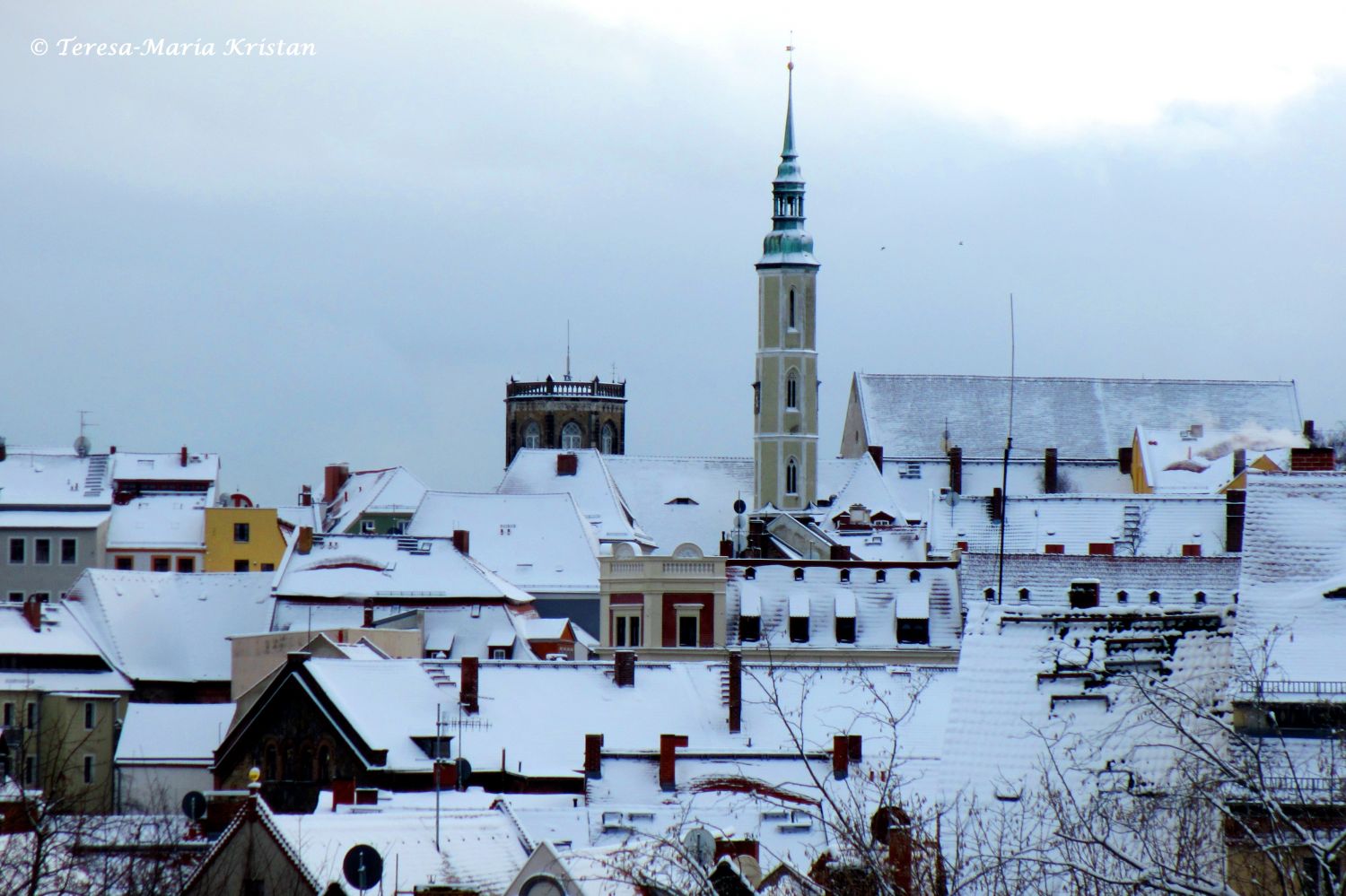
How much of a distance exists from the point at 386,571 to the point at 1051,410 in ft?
139

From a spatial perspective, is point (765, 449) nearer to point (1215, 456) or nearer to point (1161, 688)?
point (1215, 456)

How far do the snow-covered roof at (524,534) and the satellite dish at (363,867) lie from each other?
5410 cm

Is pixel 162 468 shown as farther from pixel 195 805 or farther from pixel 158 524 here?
pixel 195 805

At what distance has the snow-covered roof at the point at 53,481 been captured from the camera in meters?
101

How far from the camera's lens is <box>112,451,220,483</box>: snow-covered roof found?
4259 inches

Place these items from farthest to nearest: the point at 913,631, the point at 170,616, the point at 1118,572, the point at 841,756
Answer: the point at 170,616 → the point at 913,631 → the point at 1118,572 → the point at 841,756

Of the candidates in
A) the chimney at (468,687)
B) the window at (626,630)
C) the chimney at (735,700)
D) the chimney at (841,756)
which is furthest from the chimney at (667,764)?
the window at (626,630)

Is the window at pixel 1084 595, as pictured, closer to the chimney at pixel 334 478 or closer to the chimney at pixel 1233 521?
the chimney at pixel 1233 521

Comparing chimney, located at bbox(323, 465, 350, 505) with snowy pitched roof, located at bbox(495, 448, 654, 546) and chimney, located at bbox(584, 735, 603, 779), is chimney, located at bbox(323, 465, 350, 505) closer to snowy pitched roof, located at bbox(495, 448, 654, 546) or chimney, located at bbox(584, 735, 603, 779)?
snowy pitched roof, located at bbox(495, 448, 654, 546)

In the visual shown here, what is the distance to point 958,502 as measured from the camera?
83875 mm

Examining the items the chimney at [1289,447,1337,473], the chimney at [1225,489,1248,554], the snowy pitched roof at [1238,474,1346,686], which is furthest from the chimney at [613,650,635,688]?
the snowy pitched roof at [1238,474,1346,686]

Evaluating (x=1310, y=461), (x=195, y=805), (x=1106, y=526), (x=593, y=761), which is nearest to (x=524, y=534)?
(x=1106, y=526)

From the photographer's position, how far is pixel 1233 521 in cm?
7525

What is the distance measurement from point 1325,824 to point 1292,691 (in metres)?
4.50
